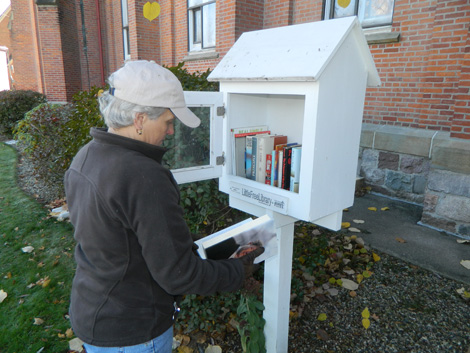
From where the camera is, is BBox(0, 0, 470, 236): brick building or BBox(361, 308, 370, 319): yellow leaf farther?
BBox(0, 0, 470, 236): brick building

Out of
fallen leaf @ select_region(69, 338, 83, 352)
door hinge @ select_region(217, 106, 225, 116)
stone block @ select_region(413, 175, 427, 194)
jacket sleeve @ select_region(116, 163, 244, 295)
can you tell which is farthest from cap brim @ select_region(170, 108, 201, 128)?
stone block @ select_region(413, 175, 427, 194)

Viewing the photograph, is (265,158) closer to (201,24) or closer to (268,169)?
(268,169)

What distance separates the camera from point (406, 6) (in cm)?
511

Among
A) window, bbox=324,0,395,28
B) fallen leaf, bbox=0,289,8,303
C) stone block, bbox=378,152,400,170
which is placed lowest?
fallen leaf, bbox=0,289,8,303

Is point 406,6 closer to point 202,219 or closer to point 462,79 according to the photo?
point 462,79

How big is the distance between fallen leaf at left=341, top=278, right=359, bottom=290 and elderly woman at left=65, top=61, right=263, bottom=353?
6.57 feet

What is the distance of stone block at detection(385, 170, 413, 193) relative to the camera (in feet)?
17.2

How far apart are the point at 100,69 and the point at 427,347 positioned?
15566 mm

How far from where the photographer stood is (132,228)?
1.10m

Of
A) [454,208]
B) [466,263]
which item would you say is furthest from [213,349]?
[454,208]

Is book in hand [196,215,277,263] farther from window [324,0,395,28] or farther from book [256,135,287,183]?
window [324,0,395,28]

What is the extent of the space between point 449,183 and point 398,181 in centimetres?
131

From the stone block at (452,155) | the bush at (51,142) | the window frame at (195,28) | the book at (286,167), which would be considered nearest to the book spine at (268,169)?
the book at (286,167)

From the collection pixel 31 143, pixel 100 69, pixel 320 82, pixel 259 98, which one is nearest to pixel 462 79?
pixel 259 98
